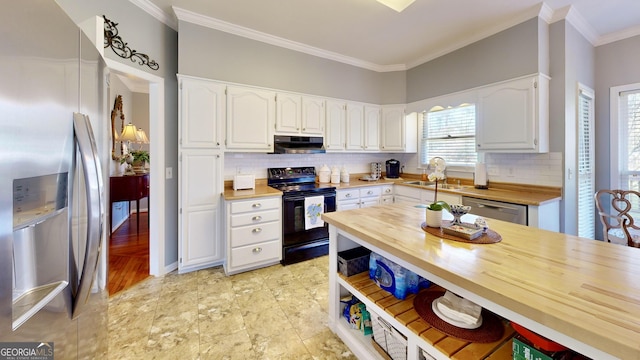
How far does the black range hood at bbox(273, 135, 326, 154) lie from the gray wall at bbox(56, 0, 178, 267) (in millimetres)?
1168

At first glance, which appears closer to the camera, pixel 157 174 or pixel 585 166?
pixel 157 174

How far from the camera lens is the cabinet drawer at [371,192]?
12.1ft

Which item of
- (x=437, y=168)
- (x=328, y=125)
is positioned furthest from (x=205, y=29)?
(x=437, y=168)

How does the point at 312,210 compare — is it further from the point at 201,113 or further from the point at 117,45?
the point at 117,45


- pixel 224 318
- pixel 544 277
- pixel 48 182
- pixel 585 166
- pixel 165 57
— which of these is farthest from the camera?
pixel 585 166

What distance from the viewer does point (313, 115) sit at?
11.7 ft

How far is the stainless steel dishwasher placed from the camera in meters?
2.45

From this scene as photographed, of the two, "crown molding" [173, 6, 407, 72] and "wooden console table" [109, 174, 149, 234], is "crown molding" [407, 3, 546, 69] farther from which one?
"wooden console table" [109, 174, 149, 234]

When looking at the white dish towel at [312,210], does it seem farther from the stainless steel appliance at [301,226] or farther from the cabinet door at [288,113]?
the cabinet door at [288,113]

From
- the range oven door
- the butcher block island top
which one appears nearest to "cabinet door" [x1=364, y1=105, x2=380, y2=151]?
the range oven door

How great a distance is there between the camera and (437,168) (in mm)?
1535

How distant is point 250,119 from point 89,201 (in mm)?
2320

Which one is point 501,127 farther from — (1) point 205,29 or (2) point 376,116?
(1) point 205,29


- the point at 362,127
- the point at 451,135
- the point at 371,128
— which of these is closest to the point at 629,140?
the point at 451,135
